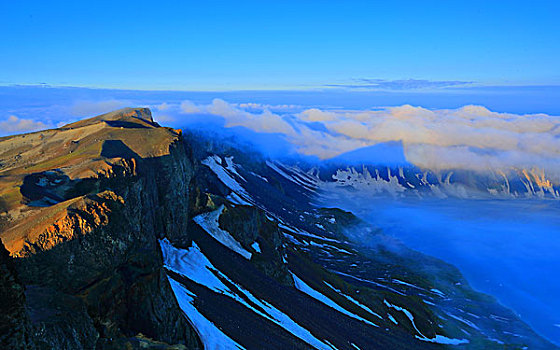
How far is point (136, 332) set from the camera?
29.5 m

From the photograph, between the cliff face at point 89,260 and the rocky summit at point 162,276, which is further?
the rocky summit at point 162,276

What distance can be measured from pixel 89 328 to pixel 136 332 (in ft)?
37.3

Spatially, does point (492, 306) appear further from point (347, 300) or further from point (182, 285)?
point (182, 285)

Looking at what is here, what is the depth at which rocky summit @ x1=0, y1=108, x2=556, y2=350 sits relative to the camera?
23562mm

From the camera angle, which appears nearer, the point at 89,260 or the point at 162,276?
the point at 89,260

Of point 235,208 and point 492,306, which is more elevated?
point 235,208

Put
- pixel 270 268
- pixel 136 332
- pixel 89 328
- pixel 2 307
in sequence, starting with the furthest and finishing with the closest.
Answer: pixel 270 268 → pixel 136 332 → pixel 89 328 → pixel 2 307

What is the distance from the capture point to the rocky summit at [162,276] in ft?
77.3

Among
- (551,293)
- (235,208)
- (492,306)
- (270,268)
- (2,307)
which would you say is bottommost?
(551,293)

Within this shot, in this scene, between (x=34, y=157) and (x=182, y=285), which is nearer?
(x=182, y=285)

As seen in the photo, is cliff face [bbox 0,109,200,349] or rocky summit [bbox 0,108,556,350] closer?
cliff face [bbox 0,109,200,349]

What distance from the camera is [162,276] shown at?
1321 inches

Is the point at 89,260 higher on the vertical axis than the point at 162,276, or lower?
higher

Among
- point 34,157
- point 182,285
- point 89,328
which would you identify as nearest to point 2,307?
point 89,328
